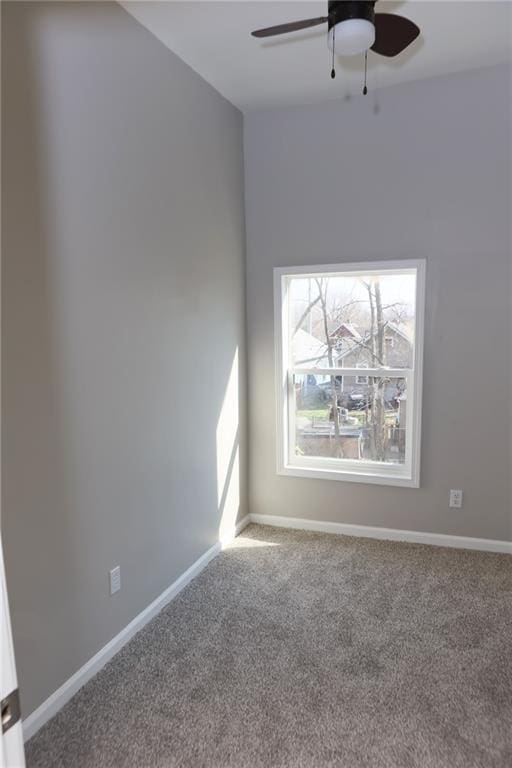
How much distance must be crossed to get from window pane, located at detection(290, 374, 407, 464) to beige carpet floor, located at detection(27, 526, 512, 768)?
0.81m

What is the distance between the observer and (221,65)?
284cm

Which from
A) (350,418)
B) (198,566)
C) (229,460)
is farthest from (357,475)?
(198,566)

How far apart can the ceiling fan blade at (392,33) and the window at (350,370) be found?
126cm

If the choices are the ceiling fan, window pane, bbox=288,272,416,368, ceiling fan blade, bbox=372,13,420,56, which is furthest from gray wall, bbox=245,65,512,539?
the ceiling fan

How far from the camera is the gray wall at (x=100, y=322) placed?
5.86 feet

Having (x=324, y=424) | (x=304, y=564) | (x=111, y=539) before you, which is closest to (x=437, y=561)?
(x=304, y=564)

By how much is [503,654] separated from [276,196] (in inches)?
117

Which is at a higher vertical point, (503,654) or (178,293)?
(178,293)

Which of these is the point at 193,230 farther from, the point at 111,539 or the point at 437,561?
the point at 437,561

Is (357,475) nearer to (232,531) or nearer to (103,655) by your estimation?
(232,531)

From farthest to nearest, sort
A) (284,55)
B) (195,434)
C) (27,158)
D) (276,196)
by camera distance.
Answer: (276,196)
(195,434)
(284,55)
(27,158)

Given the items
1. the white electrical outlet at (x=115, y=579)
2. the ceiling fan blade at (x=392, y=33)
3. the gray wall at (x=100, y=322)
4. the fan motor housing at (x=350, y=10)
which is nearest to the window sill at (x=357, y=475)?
the gray wall at (x=100, y=322)

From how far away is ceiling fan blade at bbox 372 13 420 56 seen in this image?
6.64 feet

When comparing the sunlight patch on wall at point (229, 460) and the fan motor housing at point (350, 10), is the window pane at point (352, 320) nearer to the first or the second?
the sunlight patch on wall at point (229, 460)
